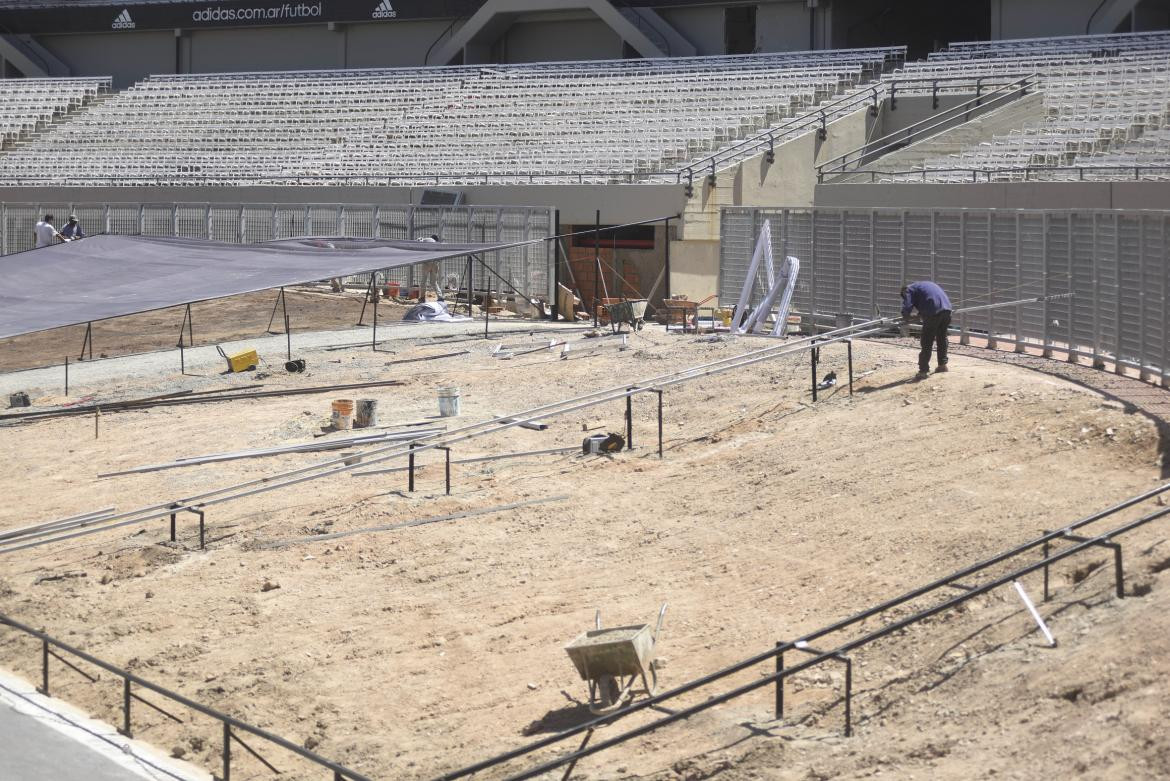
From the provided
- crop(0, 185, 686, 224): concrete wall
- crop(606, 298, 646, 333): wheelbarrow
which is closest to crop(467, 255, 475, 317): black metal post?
crop(0, 185, 686, 224): concrete wall

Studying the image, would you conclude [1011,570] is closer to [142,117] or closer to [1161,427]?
[1161,427]

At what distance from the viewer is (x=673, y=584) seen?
13086 millimetres

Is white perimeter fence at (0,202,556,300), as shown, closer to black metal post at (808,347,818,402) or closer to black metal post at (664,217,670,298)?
black metal post at (664,217,670,298)

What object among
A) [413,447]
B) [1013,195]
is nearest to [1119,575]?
[413,447]

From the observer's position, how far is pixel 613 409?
1981cm

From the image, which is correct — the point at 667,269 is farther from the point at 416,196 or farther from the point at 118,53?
the point at 118,53

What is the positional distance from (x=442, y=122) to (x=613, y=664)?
33.8 meters

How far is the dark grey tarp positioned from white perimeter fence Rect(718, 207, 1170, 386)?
17.6 ft

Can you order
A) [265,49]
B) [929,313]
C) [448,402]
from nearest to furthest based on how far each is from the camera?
[929,313] < [448,402] < [265,49]

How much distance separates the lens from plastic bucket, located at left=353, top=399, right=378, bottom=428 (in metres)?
19.5

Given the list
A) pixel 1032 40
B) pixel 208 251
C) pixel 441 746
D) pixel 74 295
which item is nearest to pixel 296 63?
pixel 1032 40

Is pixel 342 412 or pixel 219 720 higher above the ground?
pixel 342 412

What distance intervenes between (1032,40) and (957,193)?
13.1 m

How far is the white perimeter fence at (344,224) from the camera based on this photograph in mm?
31797
